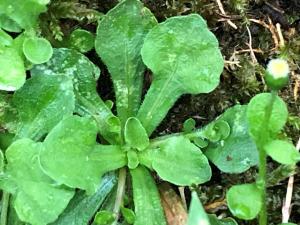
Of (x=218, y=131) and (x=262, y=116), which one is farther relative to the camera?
(x=218, y=131)

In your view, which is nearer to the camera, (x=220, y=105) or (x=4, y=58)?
(x=4, y=58)

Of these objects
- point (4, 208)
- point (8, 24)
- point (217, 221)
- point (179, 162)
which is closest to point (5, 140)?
point (4, 208)

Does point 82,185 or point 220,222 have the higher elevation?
point 82,185

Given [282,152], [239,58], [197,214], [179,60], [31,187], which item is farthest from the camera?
[239,58]

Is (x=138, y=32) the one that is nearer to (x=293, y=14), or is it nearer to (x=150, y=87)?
(x=150, y=87)

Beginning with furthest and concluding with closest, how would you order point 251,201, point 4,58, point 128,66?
point 128,66 < point 4,58 < point 251,201

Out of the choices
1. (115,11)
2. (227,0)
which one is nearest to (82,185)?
(115,11)

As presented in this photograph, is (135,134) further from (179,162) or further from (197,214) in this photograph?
(197,214)
